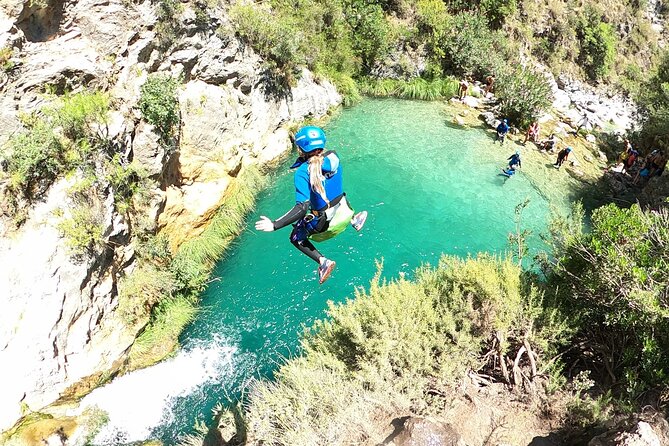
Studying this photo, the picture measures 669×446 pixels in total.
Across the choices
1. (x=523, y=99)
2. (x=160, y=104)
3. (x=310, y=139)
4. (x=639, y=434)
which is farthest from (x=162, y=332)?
(x=523, y=99)

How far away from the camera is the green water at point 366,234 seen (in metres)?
9.38

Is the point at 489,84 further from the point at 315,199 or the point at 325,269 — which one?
the point at 315,199

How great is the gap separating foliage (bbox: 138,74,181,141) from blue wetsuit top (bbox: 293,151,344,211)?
6643 millimetres

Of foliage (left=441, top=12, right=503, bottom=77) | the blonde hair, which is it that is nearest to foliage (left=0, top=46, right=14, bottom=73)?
the blonde hair

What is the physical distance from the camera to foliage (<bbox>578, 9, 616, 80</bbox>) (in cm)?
2517

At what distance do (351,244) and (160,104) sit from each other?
6352 millimetres

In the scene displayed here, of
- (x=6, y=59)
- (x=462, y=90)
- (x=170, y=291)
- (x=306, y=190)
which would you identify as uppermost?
(x=6, y=59)

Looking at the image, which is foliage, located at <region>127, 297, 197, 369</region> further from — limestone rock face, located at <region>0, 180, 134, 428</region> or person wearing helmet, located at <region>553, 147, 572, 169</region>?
person wearing helmet, located at <region>553, 147, 572, 169</region>

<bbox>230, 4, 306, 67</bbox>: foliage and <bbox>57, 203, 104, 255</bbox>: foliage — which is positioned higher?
<bbox>230, 4, 306, 67</bbox>: foliage

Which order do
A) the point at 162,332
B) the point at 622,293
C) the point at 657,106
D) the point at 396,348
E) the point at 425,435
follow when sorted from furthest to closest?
the point at 657,106, the point at 162,332, the point at 396,348, the point at 622,293, the point at 425,435

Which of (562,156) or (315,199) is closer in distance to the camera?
(315,199)

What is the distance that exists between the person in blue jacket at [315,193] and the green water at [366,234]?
8.01 feet

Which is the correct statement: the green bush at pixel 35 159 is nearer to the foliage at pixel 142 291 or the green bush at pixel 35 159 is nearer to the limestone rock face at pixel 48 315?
the limestone rock face at pixel 48 315

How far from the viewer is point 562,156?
1653 cm
